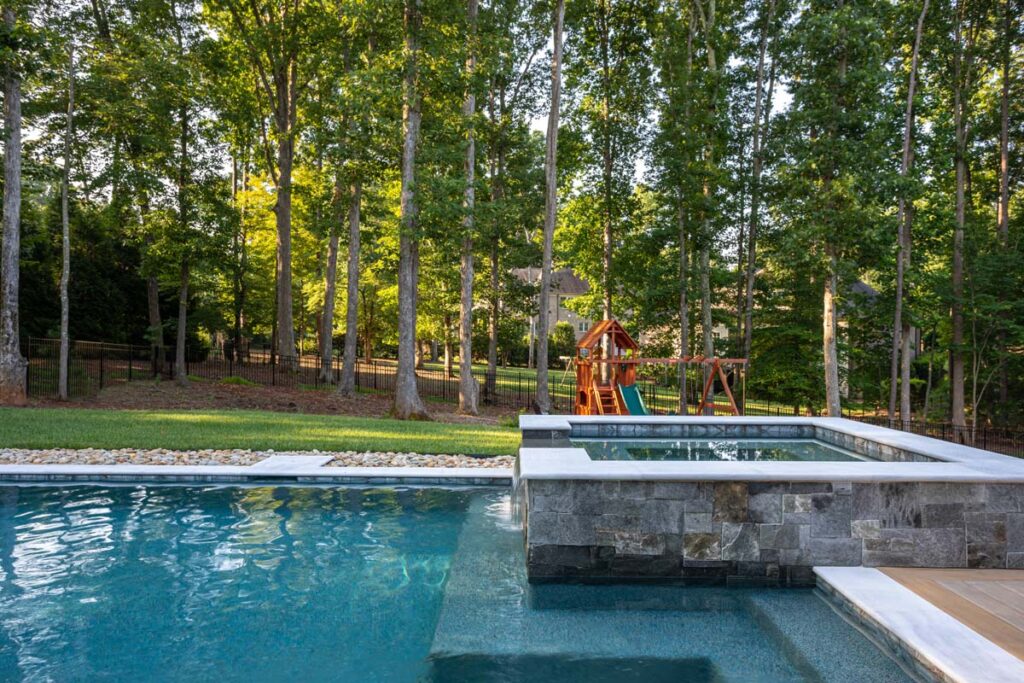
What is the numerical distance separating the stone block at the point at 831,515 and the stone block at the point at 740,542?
52 centimetres

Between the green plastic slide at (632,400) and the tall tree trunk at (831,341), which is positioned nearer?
the green plastic slide at (632,400)

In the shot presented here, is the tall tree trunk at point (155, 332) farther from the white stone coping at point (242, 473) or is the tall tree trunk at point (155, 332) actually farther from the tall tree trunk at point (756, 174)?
the tall tree trunk at point (756, 174)

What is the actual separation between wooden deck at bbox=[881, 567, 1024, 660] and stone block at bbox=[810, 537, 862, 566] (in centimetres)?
25

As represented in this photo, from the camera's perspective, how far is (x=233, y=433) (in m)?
11.9

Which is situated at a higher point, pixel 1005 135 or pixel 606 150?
pixel 1005 135

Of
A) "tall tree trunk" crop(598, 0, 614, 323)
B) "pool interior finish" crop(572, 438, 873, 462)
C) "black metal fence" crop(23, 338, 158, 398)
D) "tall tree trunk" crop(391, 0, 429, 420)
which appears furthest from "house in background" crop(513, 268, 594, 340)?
"pool interior finish" crop(572, 438, 873, 462)

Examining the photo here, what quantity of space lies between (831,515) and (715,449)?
384 centimetres

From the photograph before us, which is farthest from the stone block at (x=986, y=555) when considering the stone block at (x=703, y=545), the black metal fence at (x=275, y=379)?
the black metal fence at (x=275, y=379)

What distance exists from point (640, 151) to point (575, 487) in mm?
18697

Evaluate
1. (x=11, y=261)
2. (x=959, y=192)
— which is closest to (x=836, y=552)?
(x=11, y=261)

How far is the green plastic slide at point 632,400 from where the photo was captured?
15.8 metres

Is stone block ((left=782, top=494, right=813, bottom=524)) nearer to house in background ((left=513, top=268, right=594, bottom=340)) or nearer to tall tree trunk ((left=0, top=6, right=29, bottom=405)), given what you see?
tall tree trunk ((left=0, top=6, right=29, bottom=405))

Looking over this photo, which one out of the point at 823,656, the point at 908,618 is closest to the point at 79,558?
the point at 823,656

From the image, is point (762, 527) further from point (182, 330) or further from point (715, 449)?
point (182, 330)
